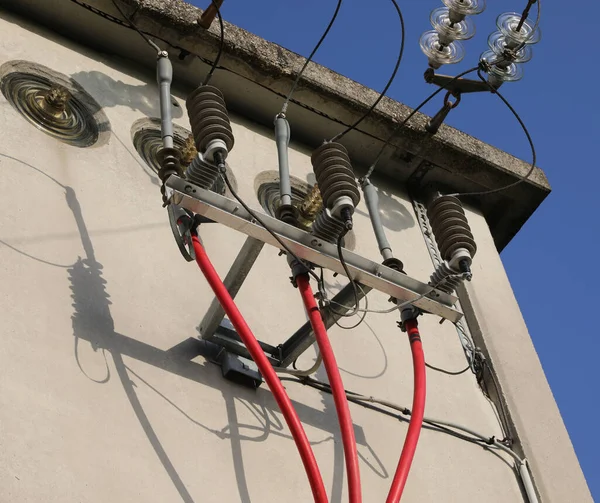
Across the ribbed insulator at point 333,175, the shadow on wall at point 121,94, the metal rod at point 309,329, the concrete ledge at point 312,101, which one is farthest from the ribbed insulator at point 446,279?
the concrete ledge at point 312,101

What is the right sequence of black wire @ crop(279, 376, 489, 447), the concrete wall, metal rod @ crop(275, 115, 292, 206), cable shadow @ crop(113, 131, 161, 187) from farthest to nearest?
cable shadow @ crop(113, 131, 161, 187) → black wire @ crop(279, 376, 489, 447) → metal rod @ crop(275, 115, 292, 206) → the concrete wall

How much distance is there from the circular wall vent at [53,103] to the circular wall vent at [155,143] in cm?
21

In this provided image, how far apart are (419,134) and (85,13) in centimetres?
225

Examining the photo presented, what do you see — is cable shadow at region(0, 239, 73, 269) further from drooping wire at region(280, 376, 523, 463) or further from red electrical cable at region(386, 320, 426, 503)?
red electrical cable at region(386, 320, 426, 503)

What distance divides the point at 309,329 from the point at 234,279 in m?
0.43

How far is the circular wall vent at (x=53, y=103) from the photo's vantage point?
22.2 ft

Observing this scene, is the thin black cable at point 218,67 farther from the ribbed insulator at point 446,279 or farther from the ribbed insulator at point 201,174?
the ribbed insulator at point 446,279

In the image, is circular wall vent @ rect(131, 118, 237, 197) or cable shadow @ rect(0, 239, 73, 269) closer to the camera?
cable shadow @ rect(0, 239, 73, 269)

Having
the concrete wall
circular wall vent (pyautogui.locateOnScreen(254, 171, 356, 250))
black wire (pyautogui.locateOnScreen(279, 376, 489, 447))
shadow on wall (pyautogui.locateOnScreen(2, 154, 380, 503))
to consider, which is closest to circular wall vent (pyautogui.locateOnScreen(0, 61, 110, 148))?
the concrete wall

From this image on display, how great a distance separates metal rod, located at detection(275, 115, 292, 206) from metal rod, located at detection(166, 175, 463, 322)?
0.70 feet

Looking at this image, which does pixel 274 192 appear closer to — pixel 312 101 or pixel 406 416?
pixel 312 101

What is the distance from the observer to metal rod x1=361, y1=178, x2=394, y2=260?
6.18 meters

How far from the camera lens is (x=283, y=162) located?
6.07 meters

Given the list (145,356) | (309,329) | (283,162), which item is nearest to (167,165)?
(283,162)
